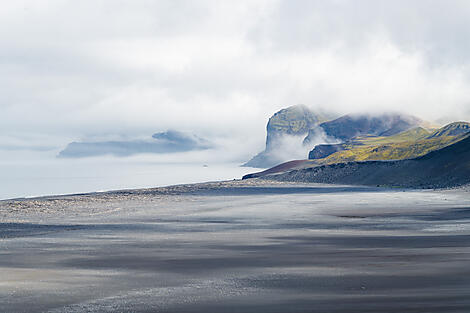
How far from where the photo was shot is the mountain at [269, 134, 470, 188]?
105m

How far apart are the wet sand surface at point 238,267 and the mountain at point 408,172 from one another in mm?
71086

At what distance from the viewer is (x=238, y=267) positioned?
2016 centimetres

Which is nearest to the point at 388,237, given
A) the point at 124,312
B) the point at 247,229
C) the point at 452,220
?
the point at 247,229

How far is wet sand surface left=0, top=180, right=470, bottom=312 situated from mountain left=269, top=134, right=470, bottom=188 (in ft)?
233

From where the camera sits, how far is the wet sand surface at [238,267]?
14.8 m

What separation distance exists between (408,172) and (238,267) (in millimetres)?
102291

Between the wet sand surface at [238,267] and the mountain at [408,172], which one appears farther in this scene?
the mountain at [408,172]

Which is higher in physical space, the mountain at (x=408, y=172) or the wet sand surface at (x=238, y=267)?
the mountain at (x=408, y=172)

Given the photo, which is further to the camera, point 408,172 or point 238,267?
point 408,172

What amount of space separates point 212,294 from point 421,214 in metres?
30.4

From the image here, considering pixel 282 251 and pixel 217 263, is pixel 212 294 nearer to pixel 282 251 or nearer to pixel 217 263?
pixel 217 263

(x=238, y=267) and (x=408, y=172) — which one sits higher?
(x=408, y=172)

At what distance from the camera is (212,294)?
1587 cm

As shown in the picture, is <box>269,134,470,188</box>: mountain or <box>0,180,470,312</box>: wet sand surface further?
<box>269,134,470,188</box>: mountain
